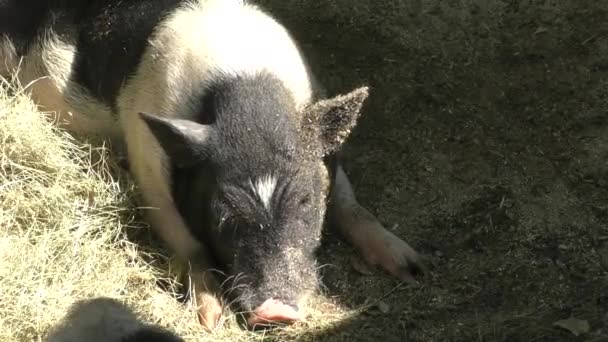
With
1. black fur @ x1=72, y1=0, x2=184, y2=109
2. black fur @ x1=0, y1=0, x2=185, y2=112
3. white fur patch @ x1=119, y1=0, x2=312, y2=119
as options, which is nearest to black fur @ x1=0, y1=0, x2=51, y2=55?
black fur @ x1=0, y1=0, x2=185, y2=112

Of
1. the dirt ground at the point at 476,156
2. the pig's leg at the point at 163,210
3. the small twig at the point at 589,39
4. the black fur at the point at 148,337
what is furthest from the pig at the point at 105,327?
the small twig at the point at 589,39

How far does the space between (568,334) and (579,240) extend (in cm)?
63

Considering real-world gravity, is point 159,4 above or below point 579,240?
above

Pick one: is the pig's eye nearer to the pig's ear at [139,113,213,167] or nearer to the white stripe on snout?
the white stripe on snout

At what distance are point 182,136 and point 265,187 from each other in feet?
1.27

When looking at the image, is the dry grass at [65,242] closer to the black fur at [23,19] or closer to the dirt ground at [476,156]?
the black fur at [23,19]

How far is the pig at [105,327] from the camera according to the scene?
2.82 meters

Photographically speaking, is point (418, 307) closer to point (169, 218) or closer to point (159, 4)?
point (169, 218)

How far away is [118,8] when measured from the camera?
4523mm

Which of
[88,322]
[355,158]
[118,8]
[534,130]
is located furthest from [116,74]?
[534,130]

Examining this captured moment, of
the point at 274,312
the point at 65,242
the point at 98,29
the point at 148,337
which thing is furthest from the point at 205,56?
the point at 148,337

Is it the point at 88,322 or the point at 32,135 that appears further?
the point at 32,135

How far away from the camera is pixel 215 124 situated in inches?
149

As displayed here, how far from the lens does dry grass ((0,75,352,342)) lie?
12.6 ft
